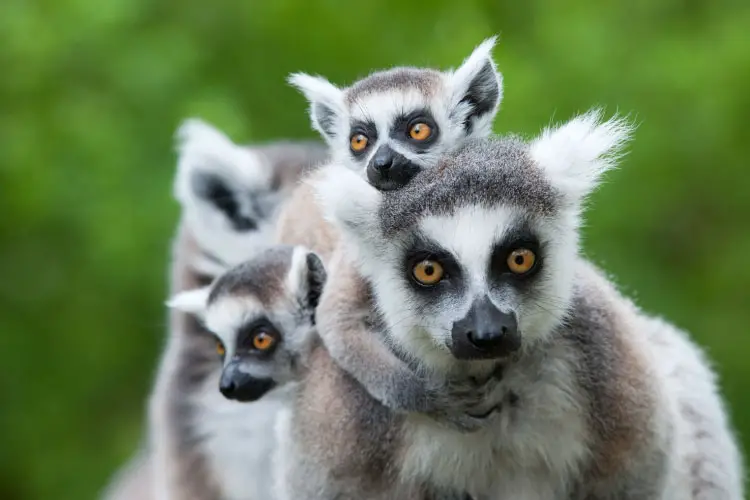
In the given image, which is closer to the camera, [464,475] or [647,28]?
[464,475]

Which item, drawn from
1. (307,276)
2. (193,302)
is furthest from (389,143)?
(193,302)

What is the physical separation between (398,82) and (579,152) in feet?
2.46

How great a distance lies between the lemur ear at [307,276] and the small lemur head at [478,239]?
17.9 inches

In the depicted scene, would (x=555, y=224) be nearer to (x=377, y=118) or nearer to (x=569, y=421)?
(x=569, y=421)

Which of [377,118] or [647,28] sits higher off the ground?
[647,28]

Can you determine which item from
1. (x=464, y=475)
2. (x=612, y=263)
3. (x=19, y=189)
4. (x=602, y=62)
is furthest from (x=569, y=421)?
(x=19, y=189)

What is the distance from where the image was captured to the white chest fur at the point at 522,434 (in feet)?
9.80

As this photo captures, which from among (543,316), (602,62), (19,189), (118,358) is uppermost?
(602,62)

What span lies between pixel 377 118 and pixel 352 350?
767mm

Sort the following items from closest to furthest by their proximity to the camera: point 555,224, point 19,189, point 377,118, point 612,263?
point 555,224
point 377,118
point 612,263
point 19,189

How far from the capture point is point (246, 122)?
6.61 m

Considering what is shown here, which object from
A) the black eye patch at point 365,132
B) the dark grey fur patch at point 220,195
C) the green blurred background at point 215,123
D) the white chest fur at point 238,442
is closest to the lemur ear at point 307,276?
the black eye patch at point 365,132

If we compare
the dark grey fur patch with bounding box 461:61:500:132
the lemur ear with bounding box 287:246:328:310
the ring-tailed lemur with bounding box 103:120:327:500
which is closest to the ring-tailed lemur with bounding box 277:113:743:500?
the lemur ear with bounding box 287:246:328:310

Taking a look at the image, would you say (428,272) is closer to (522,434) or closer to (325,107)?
(522,434)
